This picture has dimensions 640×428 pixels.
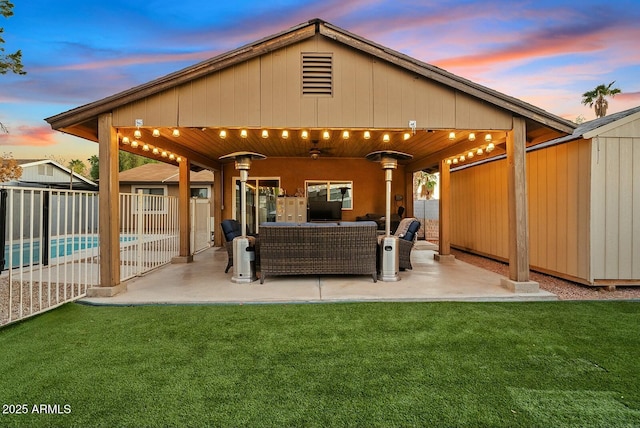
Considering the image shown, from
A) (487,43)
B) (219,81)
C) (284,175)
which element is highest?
(487,43)

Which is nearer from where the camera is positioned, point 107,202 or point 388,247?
point 107,202

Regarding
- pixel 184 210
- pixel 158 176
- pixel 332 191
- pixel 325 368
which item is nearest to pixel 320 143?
pixel 332 191

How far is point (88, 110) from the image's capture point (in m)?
4.32

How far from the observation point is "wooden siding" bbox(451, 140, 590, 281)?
4.79m

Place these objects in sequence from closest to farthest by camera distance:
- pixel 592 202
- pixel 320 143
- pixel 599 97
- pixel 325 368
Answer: pixel 325 368, pixel 592 202, pixel 320 143, pixel 599 97

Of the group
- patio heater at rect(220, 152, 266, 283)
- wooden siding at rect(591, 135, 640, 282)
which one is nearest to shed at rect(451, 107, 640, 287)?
wooden siding at rect(591, 135, 640, 282)

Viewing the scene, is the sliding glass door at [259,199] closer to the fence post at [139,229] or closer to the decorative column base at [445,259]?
the fence post at [139,229]

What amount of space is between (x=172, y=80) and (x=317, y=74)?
2058 millimetres

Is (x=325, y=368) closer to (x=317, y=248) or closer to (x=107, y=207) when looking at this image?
(x=317, y=248)

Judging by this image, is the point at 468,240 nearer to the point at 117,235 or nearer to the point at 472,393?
the point at 472,393

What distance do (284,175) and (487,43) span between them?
753cm

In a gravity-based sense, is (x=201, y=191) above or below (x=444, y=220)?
above

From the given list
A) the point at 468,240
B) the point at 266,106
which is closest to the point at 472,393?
the point at 266,106

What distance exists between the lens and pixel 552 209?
538 centimetres
